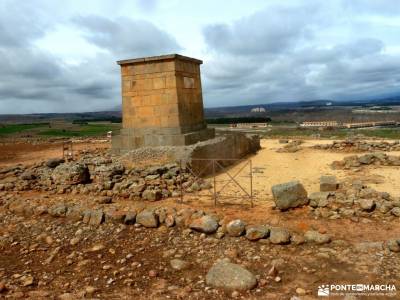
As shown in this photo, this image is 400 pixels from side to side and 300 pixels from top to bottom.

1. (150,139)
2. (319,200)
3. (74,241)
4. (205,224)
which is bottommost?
(74,241)

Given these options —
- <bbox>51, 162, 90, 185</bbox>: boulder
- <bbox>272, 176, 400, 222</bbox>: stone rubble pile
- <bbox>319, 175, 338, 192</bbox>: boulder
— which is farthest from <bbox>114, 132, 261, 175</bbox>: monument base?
<bbox>272, 176, 400, 222</bbox>: stone rubble pile

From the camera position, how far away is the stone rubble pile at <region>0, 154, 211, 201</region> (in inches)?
367

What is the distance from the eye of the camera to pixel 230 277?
199 inches

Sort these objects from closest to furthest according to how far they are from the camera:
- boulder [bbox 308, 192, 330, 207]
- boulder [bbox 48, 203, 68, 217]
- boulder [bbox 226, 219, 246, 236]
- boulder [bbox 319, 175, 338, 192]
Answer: boulder [bbox 226, 219, 246, 236]
boulder [bbox 308, 192, 330, 207]
boulder [bbox 48, 203, 68, 217]
boulder [bbox 319, 175, 338, 192]

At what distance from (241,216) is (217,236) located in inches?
37.9

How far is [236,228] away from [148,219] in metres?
1.77

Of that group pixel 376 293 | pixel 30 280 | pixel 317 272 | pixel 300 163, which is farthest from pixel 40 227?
pixel 300 163

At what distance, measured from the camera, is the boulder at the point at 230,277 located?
16.1 ft

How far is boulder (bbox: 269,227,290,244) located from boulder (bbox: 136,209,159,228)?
225 centimetres

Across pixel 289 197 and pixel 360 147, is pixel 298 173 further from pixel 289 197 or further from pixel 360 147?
pixel 360 147

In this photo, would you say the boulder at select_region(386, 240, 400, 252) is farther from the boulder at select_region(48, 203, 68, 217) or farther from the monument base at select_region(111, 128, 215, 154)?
the monument base at select_region(111, 128, 215, 154)

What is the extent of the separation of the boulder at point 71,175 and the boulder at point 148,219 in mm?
3462

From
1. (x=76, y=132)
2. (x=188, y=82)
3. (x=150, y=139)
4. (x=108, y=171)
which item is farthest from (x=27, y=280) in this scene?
(x=76, y=132)

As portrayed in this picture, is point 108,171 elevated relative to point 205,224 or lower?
elevated
